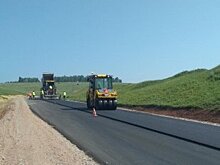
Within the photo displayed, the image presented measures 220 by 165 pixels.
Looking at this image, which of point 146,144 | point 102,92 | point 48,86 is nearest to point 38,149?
point 146,144

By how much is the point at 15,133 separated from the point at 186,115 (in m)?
15.8

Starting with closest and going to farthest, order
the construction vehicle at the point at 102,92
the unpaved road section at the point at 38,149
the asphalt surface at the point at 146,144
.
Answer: the asphalt surface at the point at 146,144
the unpaved road section at the point at 38,149
the construction vehicle at the point at 102,92

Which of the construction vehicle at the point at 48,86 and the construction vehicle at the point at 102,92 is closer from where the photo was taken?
the construction vehicle at the point at 102,92

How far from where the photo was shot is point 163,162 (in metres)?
14.0

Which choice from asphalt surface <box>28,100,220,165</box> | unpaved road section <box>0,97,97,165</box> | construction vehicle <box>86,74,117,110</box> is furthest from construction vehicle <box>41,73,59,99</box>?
unpaved road section <box>0,97,97,165</box>

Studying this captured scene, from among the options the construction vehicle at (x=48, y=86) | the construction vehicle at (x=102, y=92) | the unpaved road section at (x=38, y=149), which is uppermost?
the construction vehicle at (x=48, y=86)

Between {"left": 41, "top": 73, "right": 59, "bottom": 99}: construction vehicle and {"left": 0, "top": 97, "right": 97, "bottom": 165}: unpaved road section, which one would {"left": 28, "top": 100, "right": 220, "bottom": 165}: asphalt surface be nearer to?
{"left": 0, "top": 97, "right": 97, "bottom": 165}: unpaved road section

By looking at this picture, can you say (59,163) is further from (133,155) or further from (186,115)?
(186,115)

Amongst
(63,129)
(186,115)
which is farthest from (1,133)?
(186,115)

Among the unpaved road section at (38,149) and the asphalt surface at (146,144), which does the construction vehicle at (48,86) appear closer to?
the asphalt surface at (146,144)

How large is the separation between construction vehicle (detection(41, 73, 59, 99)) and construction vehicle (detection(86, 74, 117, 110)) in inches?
1634

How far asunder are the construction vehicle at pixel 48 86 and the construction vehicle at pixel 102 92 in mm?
41494

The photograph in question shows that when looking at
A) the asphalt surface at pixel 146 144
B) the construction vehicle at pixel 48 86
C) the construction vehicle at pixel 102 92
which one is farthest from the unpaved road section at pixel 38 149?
the construction vehicle at pixel 48 86

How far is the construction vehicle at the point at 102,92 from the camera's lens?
145ft
